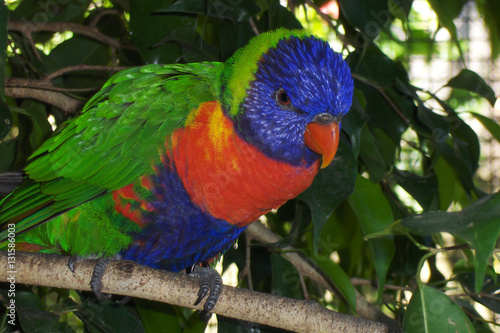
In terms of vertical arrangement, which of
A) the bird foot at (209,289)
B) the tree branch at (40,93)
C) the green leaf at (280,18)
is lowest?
the bird foot at (209,289)

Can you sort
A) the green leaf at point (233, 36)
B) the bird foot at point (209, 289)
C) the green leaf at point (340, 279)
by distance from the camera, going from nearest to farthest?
the bird foot at point (209, 289) → the green leaf at point (340, 279) → the green leaf at point (233, 36)

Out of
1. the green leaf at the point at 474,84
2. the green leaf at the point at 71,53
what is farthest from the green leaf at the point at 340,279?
the green leaf at the point at 71,53

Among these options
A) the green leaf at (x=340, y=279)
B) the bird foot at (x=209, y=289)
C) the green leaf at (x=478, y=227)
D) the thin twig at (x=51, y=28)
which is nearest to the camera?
the green leaf at (x=478, y=227)

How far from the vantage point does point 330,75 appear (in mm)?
1109

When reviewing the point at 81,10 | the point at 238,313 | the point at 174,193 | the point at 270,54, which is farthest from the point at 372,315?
the point at 81,10

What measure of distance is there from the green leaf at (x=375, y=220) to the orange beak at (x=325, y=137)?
30 cm

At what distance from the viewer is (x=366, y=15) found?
1.37 m

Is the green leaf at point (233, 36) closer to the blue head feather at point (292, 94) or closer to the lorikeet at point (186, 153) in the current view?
the lorikeet at point (186, 153)

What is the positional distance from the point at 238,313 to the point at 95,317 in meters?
0.50

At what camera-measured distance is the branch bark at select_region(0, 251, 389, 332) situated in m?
1.04

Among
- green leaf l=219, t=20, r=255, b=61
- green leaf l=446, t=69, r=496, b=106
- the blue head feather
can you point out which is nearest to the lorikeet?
the blue head feather

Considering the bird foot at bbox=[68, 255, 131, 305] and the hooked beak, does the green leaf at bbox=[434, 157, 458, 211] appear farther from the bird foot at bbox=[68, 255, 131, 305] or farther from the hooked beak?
the bird foot at bbox=[68, 255, 131, 305]

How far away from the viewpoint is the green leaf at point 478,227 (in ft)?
2.05

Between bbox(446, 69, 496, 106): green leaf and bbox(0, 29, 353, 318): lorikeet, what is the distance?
0.57m
